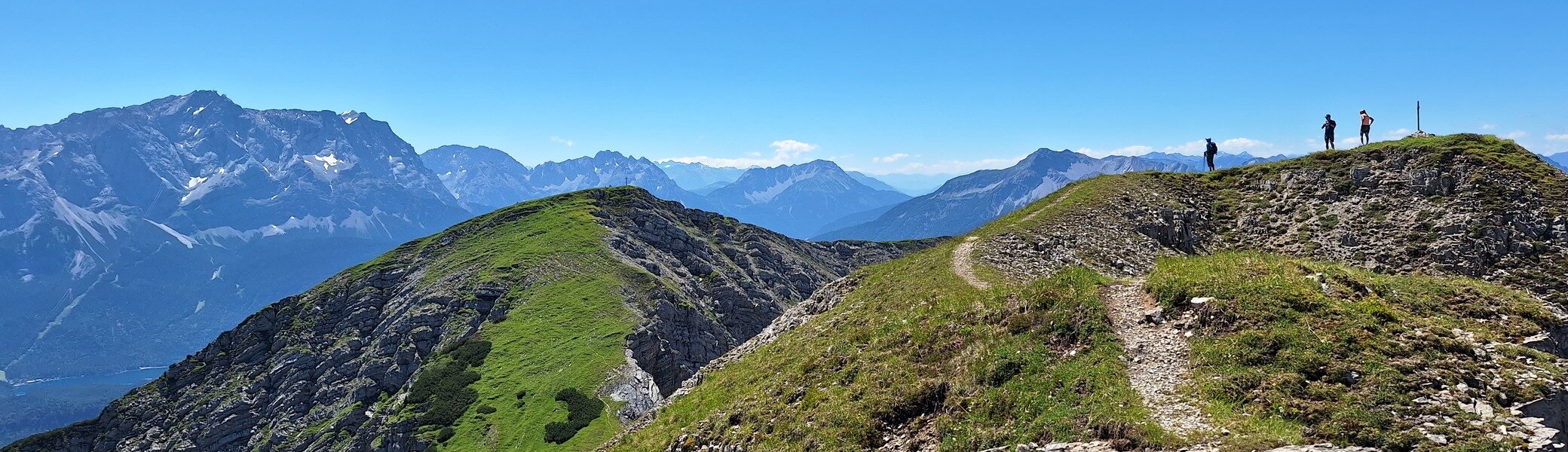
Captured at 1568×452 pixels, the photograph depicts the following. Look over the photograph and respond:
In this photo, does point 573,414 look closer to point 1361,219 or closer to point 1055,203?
point 1055,203

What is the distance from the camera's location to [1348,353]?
17.4m

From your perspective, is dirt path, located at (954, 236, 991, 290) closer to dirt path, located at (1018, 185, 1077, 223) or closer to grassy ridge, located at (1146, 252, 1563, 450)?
dirt path, located at (1018, 185, 1077, 223)

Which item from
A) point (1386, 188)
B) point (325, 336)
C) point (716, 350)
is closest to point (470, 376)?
point (716, 350)

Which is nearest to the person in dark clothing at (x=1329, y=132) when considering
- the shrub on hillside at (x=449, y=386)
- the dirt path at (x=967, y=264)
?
the dirt path at (x=967, y=264)

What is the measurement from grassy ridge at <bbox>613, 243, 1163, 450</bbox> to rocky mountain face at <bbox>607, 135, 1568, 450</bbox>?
77 millimetres

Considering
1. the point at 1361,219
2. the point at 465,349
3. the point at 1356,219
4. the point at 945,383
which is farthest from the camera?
the point at 465,349

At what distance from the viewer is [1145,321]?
72.2 feet

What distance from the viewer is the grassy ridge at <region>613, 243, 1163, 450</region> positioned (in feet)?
60.6

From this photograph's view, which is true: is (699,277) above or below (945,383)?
below

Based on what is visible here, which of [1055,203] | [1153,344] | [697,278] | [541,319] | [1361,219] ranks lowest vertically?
[541,319]

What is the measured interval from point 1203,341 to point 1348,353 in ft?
10.5

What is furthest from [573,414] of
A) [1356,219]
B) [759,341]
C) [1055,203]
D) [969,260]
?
[1356,219]

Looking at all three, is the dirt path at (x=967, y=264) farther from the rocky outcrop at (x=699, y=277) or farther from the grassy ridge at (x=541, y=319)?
the rocky outcrop at (x=699, y=277)

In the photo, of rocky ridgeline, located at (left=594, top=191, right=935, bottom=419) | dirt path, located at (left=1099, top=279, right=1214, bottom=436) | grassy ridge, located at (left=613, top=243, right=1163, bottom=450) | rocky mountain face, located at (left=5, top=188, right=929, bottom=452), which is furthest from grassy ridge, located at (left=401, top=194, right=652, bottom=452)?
dirt path, located at (left=1099, top=279, right=1214, bottom=436)
